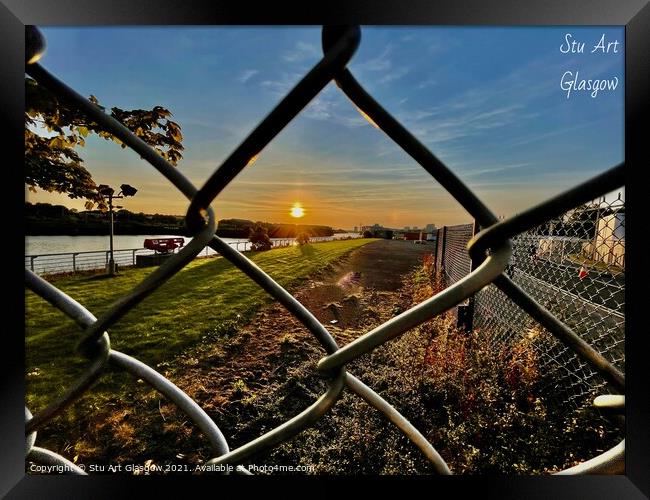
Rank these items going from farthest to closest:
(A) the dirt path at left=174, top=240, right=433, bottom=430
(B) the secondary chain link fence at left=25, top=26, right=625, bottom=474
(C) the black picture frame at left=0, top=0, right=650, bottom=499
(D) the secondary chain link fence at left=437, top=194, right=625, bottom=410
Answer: (A) the dirt path at left=174, top=240, right=433, bottom=430 < (D) the secondary chain link fence at left=437, top=194, right=625, bottom=410 < (C) the black picture frame at left=0, top=0, right=650, bottom=499 < (B) the secondary chain link fence at left=25, top=26, right=625, bottom=474

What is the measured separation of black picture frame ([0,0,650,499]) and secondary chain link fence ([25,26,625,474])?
127 mm

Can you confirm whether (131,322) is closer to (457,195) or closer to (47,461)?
(47,461)

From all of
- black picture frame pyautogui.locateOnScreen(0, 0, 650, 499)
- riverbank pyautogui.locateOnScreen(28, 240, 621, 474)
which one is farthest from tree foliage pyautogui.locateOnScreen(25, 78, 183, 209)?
riverbank pyautogui.locateOnScreen(28, 240, 621, 474)

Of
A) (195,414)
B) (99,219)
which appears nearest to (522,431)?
(195,414)

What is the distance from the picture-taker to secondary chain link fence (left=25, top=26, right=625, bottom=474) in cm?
35

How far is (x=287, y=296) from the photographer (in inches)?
19.5

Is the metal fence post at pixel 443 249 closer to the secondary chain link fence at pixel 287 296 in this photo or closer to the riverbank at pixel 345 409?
the riverbank at pixel 345 409

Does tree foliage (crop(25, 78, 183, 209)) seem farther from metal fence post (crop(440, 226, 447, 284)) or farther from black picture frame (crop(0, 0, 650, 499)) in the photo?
metal fence post (crop(440, 226, 447, 284))

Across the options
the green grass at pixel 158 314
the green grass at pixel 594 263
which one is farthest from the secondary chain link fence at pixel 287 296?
the green grass at pixel 158 314
